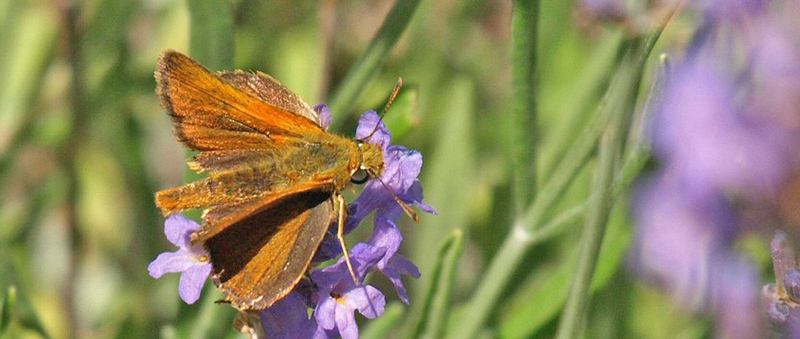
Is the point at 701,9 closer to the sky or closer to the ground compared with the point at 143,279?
closer to the sky

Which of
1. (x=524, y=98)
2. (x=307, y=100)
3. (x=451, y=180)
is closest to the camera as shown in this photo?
(x=524, y=98)

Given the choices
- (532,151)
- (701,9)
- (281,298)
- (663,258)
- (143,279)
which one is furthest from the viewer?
(143,279)

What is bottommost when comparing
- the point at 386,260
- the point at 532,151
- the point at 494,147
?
the point at 494,147

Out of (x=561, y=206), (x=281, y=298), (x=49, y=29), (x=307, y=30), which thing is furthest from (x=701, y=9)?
(x=49, y=29)

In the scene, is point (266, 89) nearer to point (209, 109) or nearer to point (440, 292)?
point (209, 109)

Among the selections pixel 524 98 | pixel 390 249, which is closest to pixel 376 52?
pixel 524 98

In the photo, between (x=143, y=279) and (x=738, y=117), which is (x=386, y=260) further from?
(x=143, y=279)

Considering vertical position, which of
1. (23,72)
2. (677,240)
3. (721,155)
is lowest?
(677,240)
